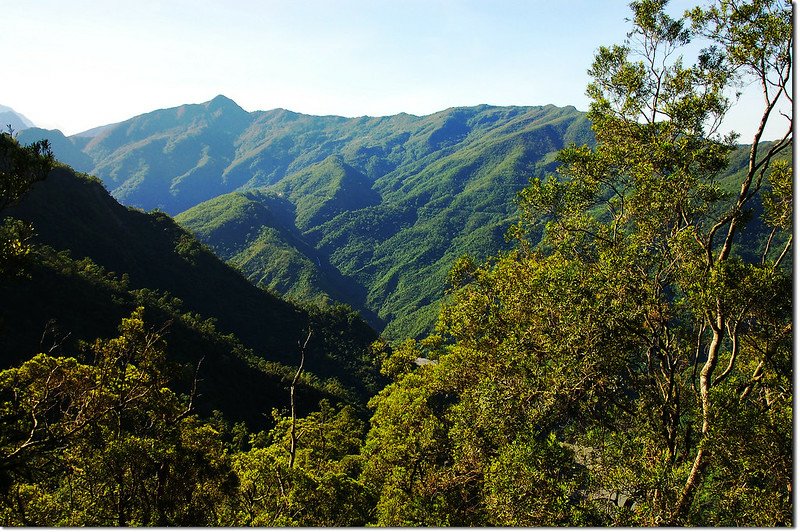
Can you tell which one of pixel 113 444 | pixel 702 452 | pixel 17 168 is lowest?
pixel 113 444

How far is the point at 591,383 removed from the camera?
34.8ft

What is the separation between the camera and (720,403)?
8594mm

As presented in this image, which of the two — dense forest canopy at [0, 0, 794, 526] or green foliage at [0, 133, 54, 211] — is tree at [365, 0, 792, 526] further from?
green foliage at [0, 133, 54, 211]

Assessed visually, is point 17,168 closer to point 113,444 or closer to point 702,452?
point 113,444

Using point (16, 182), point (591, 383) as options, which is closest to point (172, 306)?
point (16, 182)

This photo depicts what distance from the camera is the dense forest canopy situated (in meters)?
8.83

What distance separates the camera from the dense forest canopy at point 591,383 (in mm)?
8828

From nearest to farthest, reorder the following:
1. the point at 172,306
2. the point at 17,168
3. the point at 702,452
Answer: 1. the point at 702,452
2. the point at 17,168
3. the point at 172,306

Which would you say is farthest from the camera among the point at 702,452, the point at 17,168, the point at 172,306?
the point at 172,306

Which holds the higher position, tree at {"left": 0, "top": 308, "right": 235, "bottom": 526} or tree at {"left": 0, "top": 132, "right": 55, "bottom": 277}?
tree at {"left": 0, "top": 132, "right": 55, "bottom": 277}

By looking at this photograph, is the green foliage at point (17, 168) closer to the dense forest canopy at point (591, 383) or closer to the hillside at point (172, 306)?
the dense forest canopy at point (591, 383)

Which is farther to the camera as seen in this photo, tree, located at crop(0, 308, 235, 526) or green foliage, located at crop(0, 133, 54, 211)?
tree, located at crop(0, 308, 235, 526)

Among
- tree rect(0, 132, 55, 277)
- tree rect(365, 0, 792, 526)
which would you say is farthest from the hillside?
tree rect(365, 0, 792, 526)

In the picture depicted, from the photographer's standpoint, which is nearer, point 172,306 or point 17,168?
point 17,168
